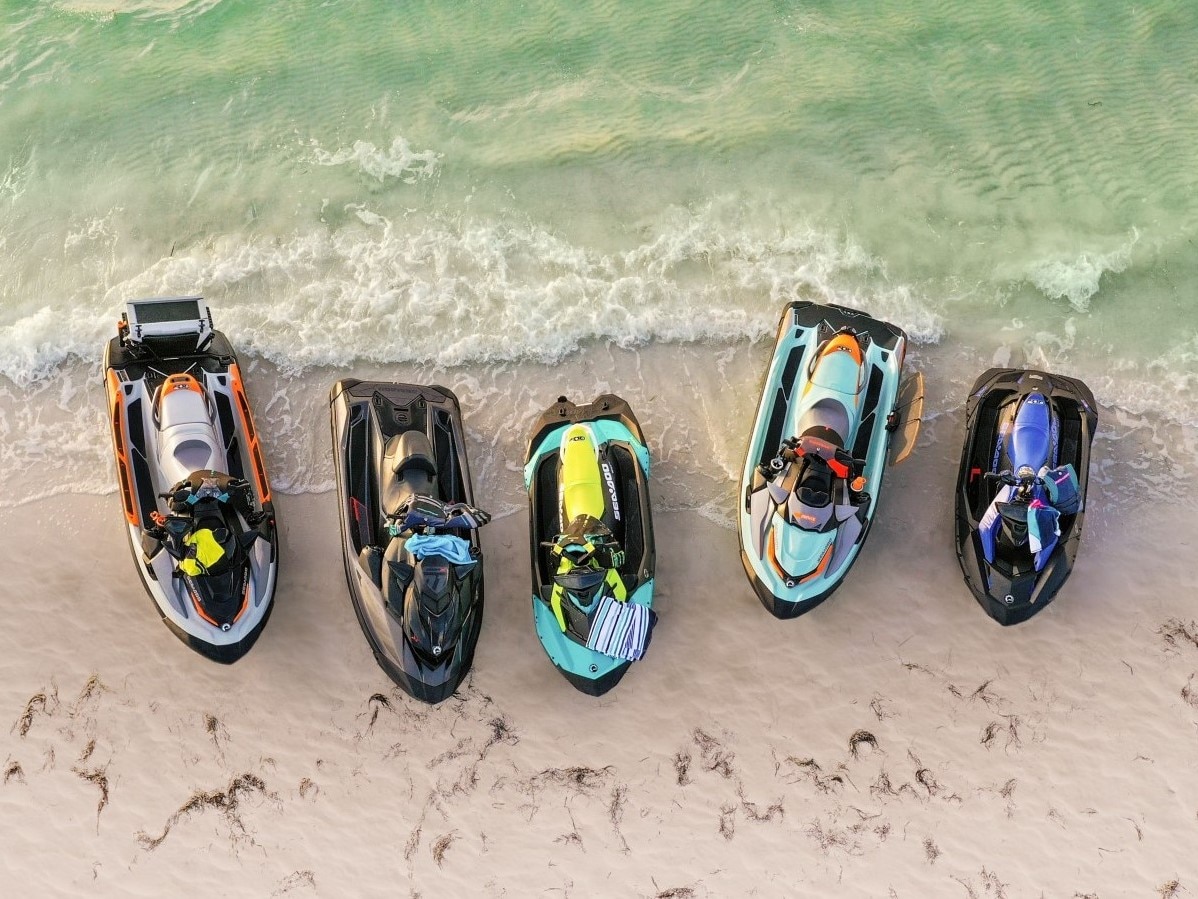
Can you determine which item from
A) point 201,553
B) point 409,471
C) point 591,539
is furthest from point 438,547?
point 201,553

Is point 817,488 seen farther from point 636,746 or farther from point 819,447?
point 636,746

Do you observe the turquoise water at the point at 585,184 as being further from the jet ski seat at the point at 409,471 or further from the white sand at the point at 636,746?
the white sand at the point at 636,746

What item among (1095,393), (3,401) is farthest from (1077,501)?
(3,401)

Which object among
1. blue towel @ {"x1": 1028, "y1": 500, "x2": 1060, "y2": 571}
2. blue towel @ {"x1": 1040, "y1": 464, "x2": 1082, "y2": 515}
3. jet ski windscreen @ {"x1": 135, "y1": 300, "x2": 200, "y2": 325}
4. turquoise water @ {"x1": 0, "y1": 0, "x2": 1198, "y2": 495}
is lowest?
blue towel @ {"x1": 1028, "y1": 500, "x2": 1060, "y2": 571}

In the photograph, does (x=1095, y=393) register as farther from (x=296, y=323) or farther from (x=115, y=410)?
(x=115, y=410)

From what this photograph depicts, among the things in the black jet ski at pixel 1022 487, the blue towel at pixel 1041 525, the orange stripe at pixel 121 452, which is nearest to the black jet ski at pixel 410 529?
the orange stripe at pixel 121 452

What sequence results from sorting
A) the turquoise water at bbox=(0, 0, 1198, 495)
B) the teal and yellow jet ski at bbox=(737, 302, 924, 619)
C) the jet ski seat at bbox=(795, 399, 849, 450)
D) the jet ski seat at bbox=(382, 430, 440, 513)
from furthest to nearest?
the turquoise water at bbox=(0, 0, 1198, 495) < the jet ski seat at bbox=(795, 399, 849, 450) < the jet ski seat at bbox=(382, 430, 440, 513) < the teal and yellow jet ski at bbox=(737, 302, 924, 619)

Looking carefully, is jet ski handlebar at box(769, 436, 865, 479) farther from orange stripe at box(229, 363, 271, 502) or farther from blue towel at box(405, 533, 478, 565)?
orange stripe at box(229, 363, 271, 502)

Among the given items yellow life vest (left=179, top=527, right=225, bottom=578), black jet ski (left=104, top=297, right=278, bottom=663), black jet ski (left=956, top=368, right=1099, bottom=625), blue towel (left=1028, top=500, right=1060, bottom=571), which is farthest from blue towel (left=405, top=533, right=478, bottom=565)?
blue towel (left=1028, top=500, right=1060, bottom=571)
